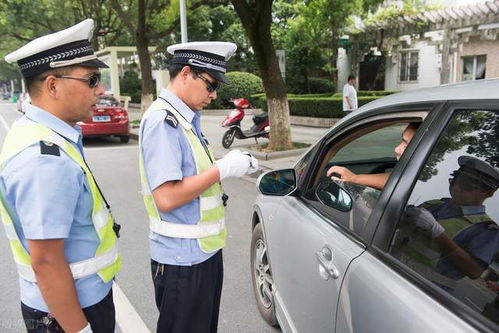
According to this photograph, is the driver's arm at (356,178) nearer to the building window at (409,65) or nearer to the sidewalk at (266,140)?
the sidewalk at (266,140)

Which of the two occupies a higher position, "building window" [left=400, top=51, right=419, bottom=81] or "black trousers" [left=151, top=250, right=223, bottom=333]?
"building window" [left=400, top=51, right=419, bottom=81]

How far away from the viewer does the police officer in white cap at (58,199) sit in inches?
51.8

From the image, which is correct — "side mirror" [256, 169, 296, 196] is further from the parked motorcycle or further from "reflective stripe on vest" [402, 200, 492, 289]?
the parked motorcycle

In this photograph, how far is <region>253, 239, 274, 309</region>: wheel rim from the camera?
9.83 ft

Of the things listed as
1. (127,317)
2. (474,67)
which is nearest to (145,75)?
(474,67)

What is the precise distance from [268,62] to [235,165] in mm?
7585

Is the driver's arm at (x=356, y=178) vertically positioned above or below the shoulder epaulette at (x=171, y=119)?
below

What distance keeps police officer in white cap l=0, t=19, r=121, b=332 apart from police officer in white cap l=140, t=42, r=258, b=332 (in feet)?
1.00

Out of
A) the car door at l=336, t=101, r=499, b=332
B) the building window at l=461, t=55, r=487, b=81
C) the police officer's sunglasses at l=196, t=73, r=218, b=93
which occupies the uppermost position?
the building window at l=461, t=55, r=487, b=81

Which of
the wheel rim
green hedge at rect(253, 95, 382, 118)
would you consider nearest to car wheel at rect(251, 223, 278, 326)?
the wheel rim

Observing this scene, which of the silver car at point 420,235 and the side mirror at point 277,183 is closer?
the silver car at point 420,235

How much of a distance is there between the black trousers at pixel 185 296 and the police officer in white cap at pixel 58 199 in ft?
1.12

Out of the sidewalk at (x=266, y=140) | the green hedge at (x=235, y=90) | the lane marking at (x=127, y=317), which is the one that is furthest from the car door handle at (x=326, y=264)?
the green hedge at (x=235, y=90)

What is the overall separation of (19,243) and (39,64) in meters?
0.60
